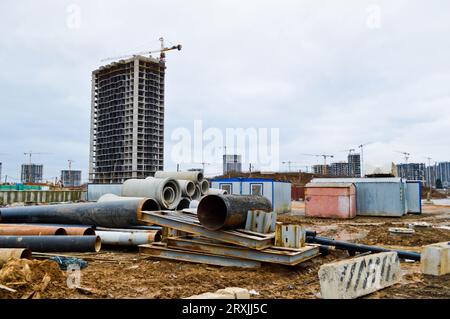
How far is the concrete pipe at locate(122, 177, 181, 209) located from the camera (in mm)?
12367

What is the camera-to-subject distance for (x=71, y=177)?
105 metres

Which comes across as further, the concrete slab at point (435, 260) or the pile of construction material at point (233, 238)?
the pile of construction material at point (233, 238)

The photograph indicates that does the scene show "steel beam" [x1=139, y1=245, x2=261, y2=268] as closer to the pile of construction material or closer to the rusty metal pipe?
the pile of construction material

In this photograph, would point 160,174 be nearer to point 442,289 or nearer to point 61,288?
point 61,288

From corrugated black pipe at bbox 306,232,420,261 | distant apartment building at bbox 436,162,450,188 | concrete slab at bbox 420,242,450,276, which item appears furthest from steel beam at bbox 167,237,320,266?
distant apartment building at bbox 436,162,450,188

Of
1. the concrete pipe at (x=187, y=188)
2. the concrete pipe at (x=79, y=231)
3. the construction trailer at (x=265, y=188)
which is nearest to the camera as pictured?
the concrete pipe at (x=79, y=231)

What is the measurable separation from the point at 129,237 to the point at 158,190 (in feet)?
12.6

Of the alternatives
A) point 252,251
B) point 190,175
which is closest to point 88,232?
point 252,251

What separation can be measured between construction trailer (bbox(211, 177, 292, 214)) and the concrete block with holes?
14705 millimetres

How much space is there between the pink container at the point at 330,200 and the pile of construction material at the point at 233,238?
480 inches

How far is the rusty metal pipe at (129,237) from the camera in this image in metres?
8.56

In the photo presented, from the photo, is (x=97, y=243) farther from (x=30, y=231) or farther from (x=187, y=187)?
(x=187, y=187)

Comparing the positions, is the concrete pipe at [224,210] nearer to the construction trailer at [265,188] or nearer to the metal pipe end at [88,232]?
the metal pipe end at [88,232]

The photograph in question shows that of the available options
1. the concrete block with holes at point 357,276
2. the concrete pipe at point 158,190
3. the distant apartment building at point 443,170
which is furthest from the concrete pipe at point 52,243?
the distant apartment building at point 443,170
